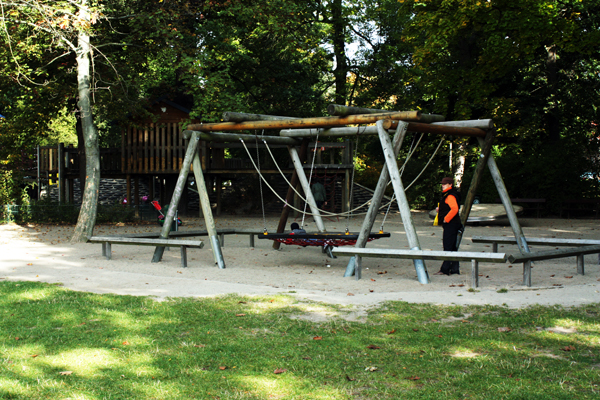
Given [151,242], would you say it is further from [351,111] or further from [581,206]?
[581,206]

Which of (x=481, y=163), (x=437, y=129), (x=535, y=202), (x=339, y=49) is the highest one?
(x=339, y=49)

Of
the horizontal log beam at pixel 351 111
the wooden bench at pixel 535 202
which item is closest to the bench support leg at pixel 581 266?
the horizontal log beam at pixel 351 111

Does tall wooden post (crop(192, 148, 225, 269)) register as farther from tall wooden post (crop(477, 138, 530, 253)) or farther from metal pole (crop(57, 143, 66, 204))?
metal pole (crop(57, 143, 66, 204))

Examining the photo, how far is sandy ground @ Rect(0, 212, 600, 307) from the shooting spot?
281 inches

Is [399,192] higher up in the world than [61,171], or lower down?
lower down

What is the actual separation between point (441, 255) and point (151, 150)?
1881cm

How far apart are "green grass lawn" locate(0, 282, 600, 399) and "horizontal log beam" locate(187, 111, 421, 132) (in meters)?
3.44

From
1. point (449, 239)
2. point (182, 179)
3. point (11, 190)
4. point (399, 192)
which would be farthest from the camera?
point (11, 190)

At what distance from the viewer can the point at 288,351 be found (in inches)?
187

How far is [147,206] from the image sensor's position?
22.3 meters

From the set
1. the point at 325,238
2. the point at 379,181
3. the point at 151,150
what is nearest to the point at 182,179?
the point at 325,238

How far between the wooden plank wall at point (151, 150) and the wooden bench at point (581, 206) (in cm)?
1604

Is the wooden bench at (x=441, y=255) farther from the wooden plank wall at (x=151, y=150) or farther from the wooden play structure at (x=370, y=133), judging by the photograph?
the wooden plank wall at (x=151, y=150)

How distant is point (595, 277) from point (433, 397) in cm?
592
